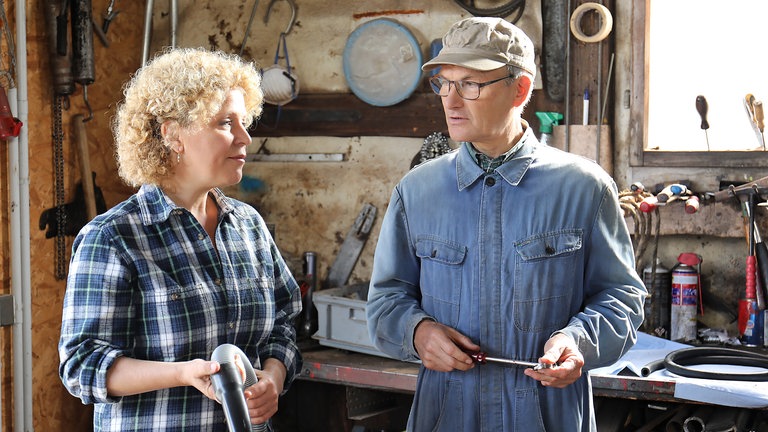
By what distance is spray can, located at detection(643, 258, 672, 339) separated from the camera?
345 cm

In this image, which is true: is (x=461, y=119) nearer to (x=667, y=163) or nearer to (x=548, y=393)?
(x=548, y=393)

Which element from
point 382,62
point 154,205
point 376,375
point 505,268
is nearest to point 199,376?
point 154,205

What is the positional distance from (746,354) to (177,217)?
206cm

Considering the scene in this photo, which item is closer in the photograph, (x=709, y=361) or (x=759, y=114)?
(x=709, y=361)

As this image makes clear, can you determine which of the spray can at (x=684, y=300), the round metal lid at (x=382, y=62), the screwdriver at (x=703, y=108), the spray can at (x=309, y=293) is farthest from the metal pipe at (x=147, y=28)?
the spray can at (x=684, y=300)

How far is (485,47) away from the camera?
1874 mm

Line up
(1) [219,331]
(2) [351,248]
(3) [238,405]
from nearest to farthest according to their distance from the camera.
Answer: (3) [238,405] < (1) [219,331] < (2) [351,248]

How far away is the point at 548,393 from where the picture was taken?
1859mm

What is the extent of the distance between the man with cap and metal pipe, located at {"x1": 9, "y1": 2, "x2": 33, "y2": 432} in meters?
2.24

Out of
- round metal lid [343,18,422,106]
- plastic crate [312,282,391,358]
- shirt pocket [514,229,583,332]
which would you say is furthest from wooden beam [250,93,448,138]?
shirt pocket [514,229,583,332]

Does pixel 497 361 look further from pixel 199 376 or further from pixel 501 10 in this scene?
pixel 501 10

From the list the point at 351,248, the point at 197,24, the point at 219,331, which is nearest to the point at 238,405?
the point at 219,331

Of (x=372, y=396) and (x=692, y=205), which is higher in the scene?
(x=692, y=205)

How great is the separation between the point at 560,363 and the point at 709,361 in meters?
1.52
